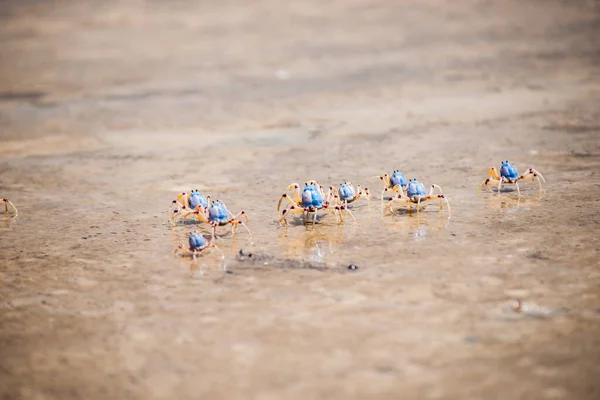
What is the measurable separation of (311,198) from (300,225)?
363 mm

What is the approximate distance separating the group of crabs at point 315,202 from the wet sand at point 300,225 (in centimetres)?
17

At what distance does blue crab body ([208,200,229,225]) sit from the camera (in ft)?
23.7

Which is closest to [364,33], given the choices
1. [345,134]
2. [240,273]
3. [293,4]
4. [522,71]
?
[293,4]

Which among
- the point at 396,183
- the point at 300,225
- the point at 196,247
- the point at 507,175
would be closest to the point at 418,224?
the point at 396,183

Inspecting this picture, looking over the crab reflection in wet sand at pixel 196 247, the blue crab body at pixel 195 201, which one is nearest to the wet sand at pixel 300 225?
the crab reflection in wet sand at pixel 196 247

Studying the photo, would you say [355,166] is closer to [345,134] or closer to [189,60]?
[345,134]

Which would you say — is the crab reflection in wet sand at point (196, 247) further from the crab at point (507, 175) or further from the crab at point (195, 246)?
the crab at point (507, 175)

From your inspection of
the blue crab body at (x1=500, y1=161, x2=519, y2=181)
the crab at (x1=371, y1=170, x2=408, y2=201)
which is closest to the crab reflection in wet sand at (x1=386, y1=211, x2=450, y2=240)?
the crab at (x1=371, y1=170, x2=408, y2=201)

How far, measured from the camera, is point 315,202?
7.51 m

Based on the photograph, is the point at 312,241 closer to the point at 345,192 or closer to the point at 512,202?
the point at 345,192

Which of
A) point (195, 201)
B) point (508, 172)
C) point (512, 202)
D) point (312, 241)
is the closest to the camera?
point (312, 241)

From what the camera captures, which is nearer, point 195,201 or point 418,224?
point 418,224

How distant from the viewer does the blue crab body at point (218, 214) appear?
723 centimetres

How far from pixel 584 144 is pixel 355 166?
3298 mm
